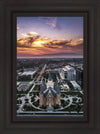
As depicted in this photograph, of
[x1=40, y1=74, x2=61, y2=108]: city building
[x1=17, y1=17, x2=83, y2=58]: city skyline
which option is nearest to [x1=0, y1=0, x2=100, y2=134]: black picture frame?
[x1=17, y1=17, x2=83, y2=58]: city skyline

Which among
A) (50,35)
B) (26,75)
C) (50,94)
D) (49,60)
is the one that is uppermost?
(50,35)

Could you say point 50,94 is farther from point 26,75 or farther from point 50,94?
point 26,75

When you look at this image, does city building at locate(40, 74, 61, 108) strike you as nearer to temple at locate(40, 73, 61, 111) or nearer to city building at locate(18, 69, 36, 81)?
temple at locate(40, 73, 61, 111)
